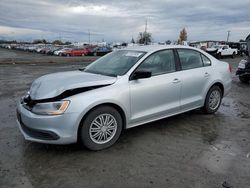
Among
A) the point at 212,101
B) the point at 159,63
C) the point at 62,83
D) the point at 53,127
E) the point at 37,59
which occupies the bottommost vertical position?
the point at 37,59

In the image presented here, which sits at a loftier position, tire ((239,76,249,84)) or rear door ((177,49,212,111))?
rear door ((177,49,212,111))

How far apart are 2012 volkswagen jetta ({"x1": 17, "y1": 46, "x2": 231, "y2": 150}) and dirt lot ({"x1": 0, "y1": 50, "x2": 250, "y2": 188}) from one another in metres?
0.29

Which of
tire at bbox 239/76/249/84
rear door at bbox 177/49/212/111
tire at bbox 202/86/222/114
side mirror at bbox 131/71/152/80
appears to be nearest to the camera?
side mirror at bbox 131/71/152/80

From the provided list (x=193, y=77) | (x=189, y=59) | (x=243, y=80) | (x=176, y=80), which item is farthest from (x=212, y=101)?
(x=243, y=80)

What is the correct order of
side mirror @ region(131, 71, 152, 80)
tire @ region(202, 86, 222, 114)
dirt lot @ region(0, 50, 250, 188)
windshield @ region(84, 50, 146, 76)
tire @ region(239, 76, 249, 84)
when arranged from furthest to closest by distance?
→ tire @ region(239, 76, 249, 84), tire @ region(202, 86, 222, 114), windshield @ region(84, 50, 146, 76), side mirror @ region(131, 71, 152, 80), dirt lot @ region(0, 50, 250, 188)

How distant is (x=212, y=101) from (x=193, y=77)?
3.34 ft

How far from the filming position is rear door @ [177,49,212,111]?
508cm

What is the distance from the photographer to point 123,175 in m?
3.28

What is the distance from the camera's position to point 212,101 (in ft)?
19.1

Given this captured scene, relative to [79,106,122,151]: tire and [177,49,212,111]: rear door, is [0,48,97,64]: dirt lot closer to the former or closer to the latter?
[177,49,212,111]: rear door

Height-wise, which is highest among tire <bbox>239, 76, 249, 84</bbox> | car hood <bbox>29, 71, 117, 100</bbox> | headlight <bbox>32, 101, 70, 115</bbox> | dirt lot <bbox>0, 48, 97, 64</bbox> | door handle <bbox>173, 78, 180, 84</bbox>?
car hood <bbox>29, 71, 117, 100</bbox>

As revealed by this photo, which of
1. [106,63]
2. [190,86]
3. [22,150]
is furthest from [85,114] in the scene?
Result: [190,86]

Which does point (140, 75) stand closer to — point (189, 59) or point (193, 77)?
point (193, 77)

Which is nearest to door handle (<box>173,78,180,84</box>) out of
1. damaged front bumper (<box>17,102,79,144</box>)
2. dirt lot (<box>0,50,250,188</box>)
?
dirt lot (<box>0,50,250,188</box>)
